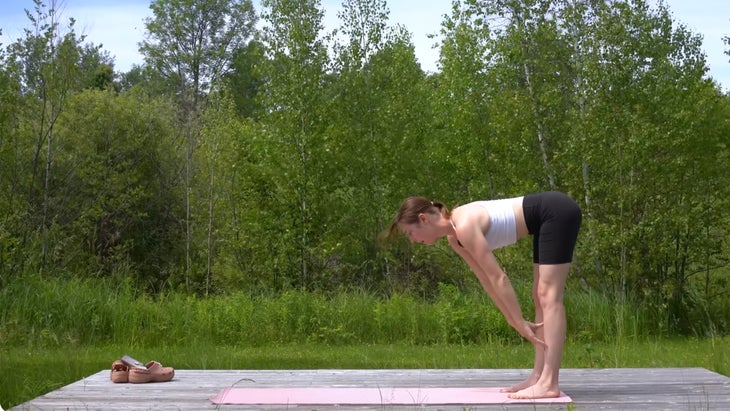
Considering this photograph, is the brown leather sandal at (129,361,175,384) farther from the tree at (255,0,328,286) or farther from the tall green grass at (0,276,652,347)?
the tree at (255,0,328,286)

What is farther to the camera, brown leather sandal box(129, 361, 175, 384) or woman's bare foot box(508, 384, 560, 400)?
brown leather sandal box(129, 361, 175, 384)

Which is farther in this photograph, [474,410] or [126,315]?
[126,315]

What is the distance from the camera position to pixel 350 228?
58.5 ft

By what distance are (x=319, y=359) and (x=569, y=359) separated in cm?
258

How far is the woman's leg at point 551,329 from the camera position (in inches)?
180

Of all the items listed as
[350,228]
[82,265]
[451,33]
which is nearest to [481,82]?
[451,33]

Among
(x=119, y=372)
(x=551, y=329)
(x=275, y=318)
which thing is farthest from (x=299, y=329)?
(x=551, y=329)

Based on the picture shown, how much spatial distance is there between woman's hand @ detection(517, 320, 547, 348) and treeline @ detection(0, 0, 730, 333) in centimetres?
785

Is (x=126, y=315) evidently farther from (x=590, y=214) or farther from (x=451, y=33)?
(x=451, y=33)

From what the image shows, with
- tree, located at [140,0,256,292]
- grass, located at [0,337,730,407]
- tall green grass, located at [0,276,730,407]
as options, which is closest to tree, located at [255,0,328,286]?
tall green grass, located at [0,276,730,407]

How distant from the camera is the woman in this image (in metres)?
4.57

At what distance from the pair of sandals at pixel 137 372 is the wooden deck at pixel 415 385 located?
68 mm

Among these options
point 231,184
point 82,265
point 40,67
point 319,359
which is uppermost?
point 40,67

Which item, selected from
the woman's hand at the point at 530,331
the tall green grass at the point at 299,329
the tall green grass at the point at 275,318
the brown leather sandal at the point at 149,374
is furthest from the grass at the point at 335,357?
the woman's hand at the point at 530,331
